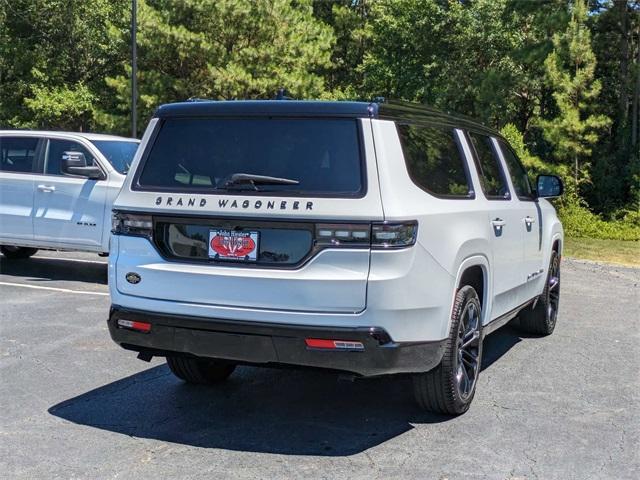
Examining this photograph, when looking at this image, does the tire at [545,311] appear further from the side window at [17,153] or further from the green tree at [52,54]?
the green tree at [52,54]

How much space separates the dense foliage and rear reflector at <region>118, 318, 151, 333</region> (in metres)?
16.3

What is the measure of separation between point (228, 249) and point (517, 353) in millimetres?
3402

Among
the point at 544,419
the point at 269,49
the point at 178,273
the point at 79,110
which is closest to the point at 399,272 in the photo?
the point at 178,273

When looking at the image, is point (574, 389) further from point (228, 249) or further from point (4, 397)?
point (4, 397)

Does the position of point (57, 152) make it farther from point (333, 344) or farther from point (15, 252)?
point (333, 344)

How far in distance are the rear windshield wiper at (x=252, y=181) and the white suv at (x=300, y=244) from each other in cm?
1

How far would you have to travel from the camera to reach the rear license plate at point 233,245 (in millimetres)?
4023

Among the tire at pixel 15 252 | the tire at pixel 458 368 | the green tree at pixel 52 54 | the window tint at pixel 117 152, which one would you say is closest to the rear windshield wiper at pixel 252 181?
the tire at pixel 458 368

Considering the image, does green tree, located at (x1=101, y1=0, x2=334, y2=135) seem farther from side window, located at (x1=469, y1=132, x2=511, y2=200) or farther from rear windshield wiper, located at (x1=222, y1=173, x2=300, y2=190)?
rear windshield wiper, located at (x1=222, y1=173, x2=300, y2=190)

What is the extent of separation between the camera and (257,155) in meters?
4.18

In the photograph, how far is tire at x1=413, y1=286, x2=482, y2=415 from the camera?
4.37 meters

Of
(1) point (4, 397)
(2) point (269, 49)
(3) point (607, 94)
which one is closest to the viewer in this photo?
(1) point (4, 397)

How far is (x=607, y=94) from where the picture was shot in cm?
2238

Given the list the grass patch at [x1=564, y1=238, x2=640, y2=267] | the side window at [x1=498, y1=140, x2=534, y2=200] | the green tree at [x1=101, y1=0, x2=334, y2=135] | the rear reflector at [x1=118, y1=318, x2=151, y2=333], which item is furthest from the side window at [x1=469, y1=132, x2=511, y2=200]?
the green tree at [x1=101, y1=0, x2=334, y2=135]
